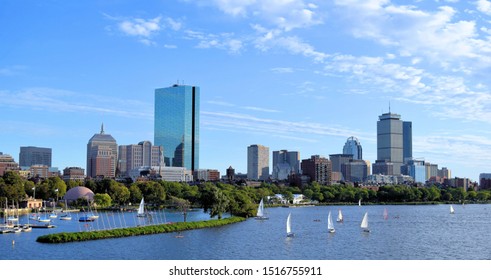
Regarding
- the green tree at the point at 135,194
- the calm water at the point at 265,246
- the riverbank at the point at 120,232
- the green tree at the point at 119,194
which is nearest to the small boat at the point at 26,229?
the calm water at the point at 265,246

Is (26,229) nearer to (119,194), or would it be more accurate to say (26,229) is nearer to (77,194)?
(77,194)

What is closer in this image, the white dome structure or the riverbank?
the riverbank

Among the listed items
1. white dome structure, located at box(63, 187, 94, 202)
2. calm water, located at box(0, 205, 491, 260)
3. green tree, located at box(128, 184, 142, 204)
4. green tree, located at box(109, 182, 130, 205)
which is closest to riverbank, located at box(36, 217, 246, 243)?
calm water, located at box(0, 205, 491, 260)

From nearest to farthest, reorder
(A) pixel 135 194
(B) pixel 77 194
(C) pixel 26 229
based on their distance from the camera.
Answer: (C) pixel 26 229 → (B) pixel 77 194 → (A) pixel 135 194

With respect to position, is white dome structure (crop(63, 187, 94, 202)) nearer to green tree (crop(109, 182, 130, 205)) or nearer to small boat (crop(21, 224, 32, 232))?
green tree (crop(109, 182, 130, 205))

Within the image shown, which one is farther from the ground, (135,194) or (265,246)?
(135,194)

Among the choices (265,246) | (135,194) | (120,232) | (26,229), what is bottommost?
(265,246)

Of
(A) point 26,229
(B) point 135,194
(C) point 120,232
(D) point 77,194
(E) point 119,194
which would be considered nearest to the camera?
(C) point 120,232

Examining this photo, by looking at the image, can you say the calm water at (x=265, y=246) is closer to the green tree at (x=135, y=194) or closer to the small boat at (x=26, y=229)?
the small boat at (x=26, y=229)

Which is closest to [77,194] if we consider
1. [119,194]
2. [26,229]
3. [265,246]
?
[119,194]

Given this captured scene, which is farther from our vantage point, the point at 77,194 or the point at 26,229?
the point at 77,194
